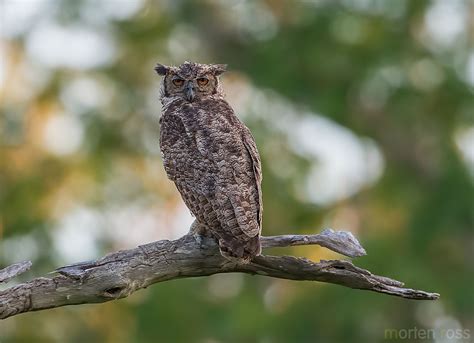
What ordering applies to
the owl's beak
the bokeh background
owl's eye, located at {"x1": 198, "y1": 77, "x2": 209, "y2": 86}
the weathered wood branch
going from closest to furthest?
the weathered wood branch, the owl's beak, owl's eye, located at {"x1": 198, "y1": 77, "x2": 209, "y2": 86}, the bokeh background

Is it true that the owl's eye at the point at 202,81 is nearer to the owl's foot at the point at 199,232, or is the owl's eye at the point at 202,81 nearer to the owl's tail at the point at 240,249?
the owl's foot at the point at 199,232

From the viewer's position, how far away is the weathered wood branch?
6.17m

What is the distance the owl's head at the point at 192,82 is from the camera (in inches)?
327

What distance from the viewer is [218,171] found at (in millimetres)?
6992

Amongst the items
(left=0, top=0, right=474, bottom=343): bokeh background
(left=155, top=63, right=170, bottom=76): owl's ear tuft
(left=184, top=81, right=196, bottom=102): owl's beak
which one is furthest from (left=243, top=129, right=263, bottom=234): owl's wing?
(left=0, top=0, right=474, bottom=343): bokeh background

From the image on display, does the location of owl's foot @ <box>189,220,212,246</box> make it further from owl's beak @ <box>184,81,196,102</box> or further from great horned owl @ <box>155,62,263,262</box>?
owl's beak @ <box>184,81,196,102</box>

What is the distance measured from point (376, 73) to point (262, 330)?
4.18 metres

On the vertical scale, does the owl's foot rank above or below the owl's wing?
below

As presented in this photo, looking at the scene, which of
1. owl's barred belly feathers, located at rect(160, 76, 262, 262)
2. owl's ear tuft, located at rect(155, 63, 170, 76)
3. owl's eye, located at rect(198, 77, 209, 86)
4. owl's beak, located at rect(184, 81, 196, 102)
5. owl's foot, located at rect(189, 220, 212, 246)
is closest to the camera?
owl's barred belly feathers, located at rect(160, 76, 262, 262)

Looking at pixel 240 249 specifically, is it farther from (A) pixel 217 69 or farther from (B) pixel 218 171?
(A) pixel 217 69

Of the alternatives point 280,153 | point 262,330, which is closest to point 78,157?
point 280,153

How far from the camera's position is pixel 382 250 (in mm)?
14969

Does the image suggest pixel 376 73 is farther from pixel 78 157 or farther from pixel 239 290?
pixel 78 157

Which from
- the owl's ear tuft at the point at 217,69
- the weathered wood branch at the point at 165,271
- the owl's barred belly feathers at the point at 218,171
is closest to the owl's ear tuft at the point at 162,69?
the owl's ear tuft at the point at 217,69
